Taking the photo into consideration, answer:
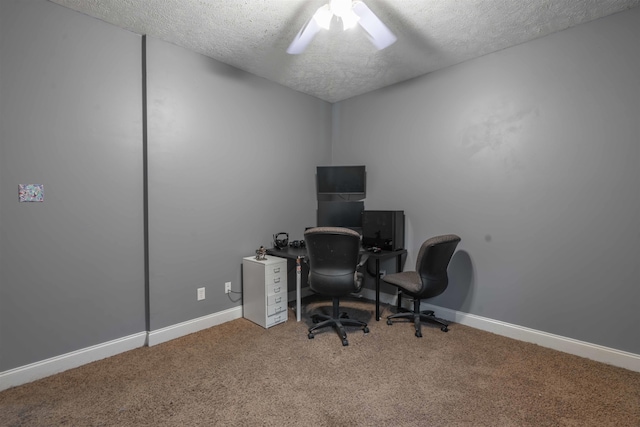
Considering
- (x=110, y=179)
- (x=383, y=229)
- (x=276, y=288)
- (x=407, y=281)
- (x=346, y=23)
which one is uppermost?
(x=346, y=23)

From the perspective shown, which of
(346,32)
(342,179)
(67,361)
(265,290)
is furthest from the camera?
(342,179)

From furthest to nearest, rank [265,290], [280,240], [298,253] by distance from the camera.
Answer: [280,240], [298,253], [265,290]

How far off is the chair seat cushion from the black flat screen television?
1.26m

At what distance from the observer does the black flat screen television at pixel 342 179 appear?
12.5ft

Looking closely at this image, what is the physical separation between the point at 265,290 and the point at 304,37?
2328 millimetres

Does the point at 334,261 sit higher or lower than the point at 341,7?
lower

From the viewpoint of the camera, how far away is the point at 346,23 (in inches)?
81.1

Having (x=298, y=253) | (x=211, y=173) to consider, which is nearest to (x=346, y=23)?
(x=211, y=173)

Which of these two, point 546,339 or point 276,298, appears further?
point 276,298

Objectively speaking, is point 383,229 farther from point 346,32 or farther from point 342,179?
point 346,32

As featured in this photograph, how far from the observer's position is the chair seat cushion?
2730 millimetres

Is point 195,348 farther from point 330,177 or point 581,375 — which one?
point 581,375

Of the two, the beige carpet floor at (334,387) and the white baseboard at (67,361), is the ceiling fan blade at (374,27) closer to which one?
the beige carpet floor at (334,387)

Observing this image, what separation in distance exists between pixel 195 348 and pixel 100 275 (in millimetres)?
965
